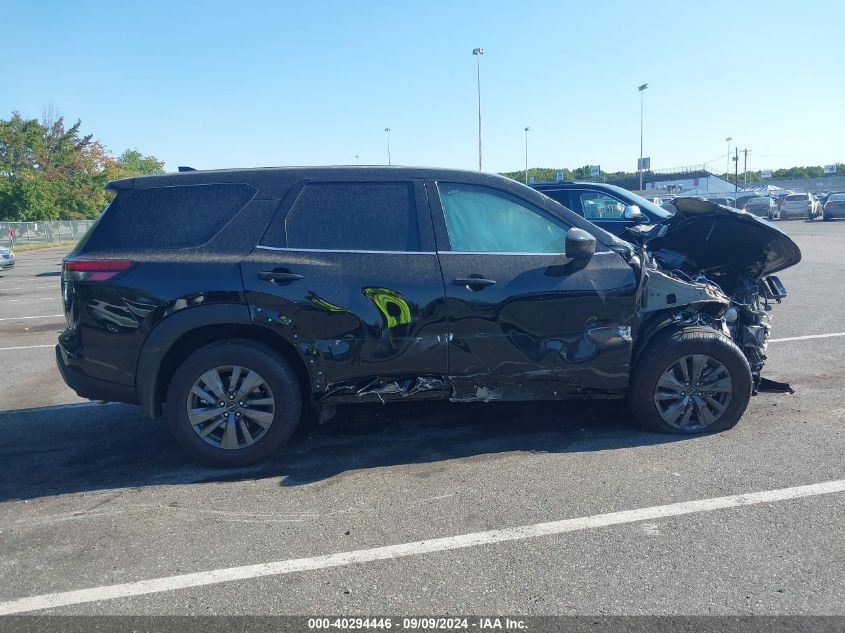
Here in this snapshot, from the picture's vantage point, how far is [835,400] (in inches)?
222

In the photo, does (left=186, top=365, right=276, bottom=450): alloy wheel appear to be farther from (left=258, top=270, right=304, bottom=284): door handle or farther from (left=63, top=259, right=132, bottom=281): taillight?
(left=63, top=259, right=132, bottom=281): taillight

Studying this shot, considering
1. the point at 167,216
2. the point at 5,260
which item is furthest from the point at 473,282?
the point at 5,260

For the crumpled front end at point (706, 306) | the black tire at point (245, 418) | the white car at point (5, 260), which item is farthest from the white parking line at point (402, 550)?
the white car at point (5, 260)

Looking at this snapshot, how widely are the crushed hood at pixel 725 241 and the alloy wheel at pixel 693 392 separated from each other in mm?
1374

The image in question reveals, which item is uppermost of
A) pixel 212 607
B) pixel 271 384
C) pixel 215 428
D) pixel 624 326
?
pixel 624 326

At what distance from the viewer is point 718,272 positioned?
19.6ft

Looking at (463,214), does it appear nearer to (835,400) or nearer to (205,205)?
(205,205)

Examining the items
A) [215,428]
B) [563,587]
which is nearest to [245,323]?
[215,428]

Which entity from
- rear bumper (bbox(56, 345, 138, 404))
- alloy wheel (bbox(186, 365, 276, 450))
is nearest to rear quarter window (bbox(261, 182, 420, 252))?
alloy wheel (bbox(186, 365, 276, 450))

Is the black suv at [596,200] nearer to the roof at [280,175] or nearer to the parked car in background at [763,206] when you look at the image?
the roof at [280,175]

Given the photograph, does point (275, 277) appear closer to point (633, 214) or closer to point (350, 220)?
point (350, 220)

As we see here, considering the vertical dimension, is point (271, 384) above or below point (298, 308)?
below

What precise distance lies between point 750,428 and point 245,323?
373 cm

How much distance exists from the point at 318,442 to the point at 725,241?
3846 millimetres
